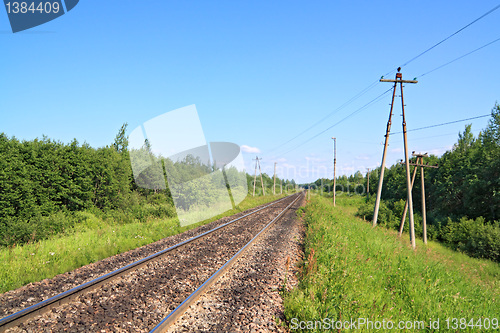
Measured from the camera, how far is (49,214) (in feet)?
54.7

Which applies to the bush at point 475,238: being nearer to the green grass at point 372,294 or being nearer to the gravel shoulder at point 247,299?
the green grass at point 372,294

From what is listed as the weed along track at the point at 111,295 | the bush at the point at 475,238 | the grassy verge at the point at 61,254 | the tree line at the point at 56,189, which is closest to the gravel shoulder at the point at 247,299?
the weed along track at the point at 111,295

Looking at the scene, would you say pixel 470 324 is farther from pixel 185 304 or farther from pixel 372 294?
pixel 185 304

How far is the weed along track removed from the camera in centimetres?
438

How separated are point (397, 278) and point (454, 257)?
1966 centimetres

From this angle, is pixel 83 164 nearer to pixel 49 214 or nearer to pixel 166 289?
pixel 49 214

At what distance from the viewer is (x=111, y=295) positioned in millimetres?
5488

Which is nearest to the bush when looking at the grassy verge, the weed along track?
the weed along track

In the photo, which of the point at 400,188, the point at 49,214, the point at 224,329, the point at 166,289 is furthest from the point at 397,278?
the point at 400,188

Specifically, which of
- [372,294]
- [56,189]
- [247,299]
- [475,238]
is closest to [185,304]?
[247,299]

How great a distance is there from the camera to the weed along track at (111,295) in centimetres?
438

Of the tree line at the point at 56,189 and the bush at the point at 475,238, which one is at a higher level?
the tree line at the point at 56,189

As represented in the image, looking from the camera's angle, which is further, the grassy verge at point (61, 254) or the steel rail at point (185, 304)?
the grassy verge at point (61, 254)

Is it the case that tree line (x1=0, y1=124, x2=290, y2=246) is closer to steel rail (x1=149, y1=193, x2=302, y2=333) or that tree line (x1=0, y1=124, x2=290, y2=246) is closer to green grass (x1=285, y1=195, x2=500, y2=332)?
steel rail (x1=149, y1=193, x2=302, y2=333)
